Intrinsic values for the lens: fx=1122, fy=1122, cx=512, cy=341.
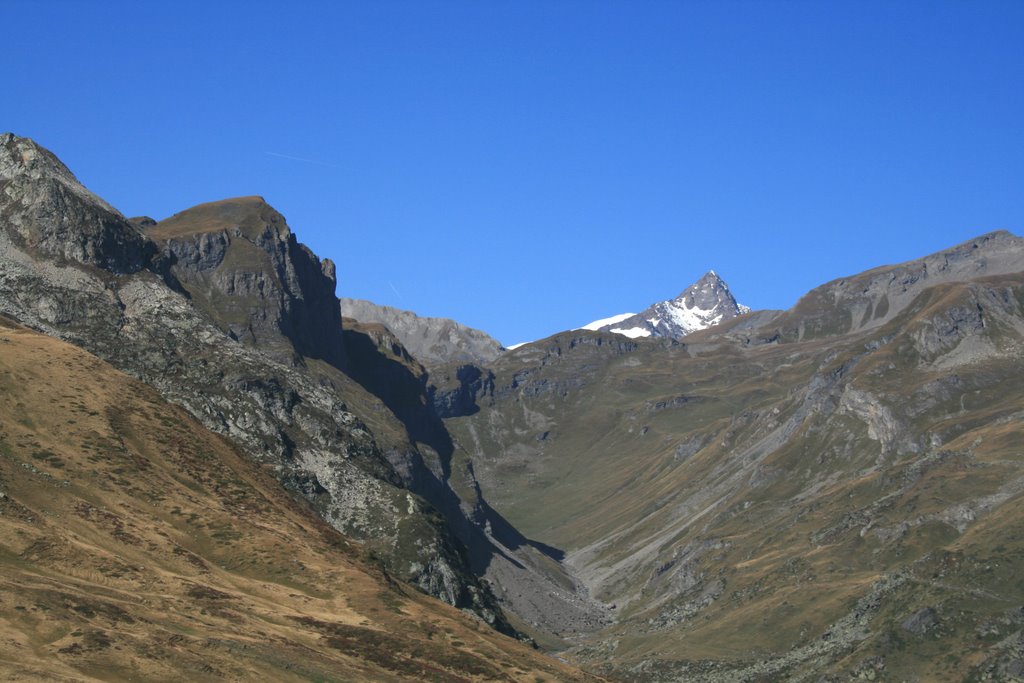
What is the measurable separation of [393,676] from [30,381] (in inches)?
2580

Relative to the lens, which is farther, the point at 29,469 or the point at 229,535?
the point at 229,535

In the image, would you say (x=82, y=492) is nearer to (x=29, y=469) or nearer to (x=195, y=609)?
(x=29, y=469)

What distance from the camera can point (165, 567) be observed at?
4267 inches

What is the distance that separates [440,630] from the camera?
117 metres

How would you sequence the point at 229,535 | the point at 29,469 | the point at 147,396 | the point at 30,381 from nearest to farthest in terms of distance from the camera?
the point at 29,469, the point at 229,535, the point at 30,381, the point at 147,396

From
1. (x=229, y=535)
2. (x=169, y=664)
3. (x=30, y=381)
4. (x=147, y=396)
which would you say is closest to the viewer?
(x=169, y=664)

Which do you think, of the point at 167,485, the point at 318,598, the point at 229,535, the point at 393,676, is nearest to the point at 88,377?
the point at 167,485

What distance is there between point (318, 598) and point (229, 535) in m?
13.7

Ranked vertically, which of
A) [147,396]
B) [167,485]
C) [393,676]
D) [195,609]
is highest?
[147,396]

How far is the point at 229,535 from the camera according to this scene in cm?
12431

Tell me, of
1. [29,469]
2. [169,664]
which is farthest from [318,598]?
[169,664]

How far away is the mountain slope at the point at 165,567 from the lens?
81.4 m

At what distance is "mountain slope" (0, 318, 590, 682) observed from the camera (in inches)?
3204

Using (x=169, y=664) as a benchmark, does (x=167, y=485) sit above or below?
above
